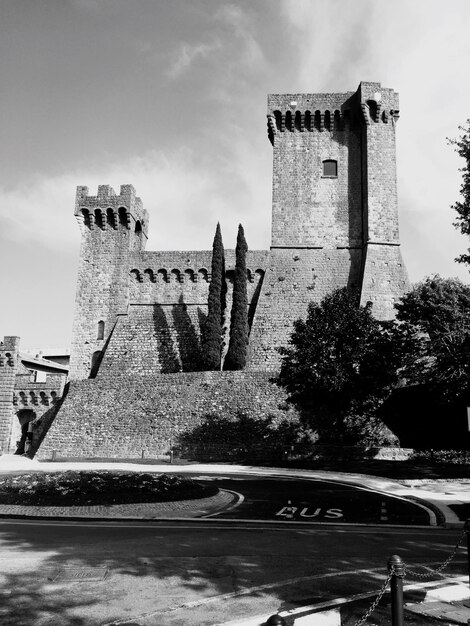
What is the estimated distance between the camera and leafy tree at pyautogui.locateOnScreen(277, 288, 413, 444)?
2867cm

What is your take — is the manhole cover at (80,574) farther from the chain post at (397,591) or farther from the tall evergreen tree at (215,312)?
the tall evergreen tree at (215,312)

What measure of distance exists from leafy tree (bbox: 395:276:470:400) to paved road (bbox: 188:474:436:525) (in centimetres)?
918

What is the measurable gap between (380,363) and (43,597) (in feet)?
80.3

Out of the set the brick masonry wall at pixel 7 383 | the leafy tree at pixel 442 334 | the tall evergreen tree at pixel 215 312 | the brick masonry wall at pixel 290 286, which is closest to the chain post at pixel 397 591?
the leafy tree at pixel 442 334

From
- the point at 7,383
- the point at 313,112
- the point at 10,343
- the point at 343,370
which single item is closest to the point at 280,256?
the point at 313,112

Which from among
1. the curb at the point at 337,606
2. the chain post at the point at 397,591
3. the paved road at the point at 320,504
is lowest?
the paved road at the point at 320,504

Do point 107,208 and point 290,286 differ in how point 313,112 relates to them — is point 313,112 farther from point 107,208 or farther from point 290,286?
point 107,208

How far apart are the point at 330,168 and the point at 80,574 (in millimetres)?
42637

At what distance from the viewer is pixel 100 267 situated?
4609 centimetres

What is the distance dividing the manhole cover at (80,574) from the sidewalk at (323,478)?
5.78 feet

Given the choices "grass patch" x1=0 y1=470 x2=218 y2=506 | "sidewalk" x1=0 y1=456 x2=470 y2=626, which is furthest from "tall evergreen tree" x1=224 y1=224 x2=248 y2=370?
"grass patch" x1=0 y1=470 x2=218 y2=506

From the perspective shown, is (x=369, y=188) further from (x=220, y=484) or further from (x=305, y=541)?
(x=305, y=541)

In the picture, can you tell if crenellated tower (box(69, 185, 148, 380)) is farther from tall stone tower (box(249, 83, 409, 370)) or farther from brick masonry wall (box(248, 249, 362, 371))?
tall stone tower (box(249, 83, 409, 370))

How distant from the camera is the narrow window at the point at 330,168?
45.6 metres
